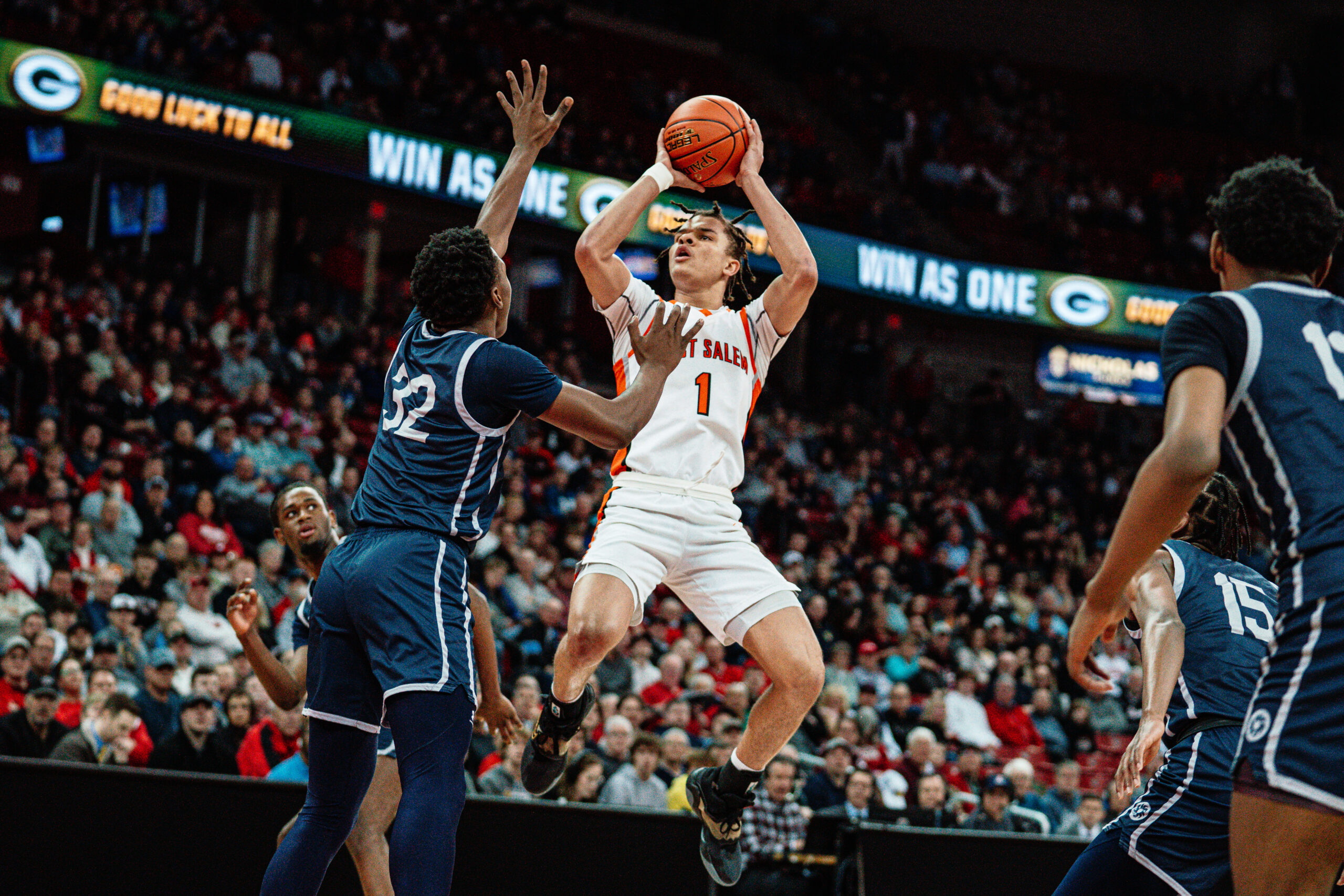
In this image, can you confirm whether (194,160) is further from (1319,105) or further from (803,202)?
(1319,105)

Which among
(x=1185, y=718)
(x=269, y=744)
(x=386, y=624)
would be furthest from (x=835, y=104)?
(x=386, y=624)

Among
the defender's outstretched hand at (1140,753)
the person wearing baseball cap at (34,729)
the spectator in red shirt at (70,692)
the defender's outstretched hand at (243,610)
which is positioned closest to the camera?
the defender's outstretched hand at (1140,753)

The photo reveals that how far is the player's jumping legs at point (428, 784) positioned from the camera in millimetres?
3809

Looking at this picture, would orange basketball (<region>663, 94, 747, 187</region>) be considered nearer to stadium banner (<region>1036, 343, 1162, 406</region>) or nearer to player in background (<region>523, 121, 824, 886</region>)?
player in background (<region>523, 121, 824, 886</region>)

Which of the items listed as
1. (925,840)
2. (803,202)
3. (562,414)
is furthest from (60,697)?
(803,202)

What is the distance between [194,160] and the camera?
1945 centimetres

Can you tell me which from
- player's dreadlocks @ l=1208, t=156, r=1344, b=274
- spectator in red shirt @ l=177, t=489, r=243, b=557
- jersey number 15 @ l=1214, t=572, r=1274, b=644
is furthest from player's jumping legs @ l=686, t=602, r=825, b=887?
spectator in red shirt @ l=177, t=489, r=243, b=557

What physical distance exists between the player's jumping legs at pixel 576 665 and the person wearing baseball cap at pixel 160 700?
4.82 metres

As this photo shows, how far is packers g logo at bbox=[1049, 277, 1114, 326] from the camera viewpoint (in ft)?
79.4

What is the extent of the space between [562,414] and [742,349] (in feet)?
5.07

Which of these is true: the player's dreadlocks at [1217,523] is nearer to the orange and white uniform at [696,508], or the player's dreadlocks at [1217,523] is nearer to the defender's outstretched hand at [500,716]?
the orange and white uniform at [696,508]

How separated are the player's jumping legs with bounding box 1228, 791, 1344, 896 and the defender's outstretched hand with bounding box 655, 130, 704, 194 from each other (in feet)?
11.6

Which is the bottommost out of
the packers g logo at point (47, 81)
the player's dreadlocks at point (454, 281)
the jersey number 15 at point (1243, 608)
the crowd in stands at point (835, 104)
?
the jersey number 15 at point (1243, 608)

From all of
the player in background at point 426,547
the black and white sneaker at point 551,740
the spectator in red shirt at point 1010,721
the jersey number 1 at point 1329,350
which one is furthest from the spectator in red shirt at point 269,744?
the spectator in red shirt at point 1010,721
